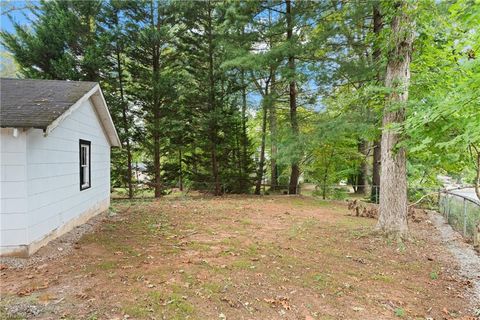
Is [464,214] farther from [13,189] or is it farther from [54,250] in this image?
[13,189]

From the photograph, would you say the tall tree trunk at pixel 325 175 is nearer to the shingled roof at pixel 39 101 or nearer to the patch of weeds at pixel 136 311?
the shingled roof at pixel 39 101

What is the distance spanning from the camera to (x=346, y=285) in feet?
14.7

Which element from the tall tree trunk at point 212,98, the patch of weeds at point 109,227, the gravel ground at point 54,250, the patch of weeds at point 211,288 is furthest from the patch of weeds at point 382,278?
the tall tree trunk at point 212,98

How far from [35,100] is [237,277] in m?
4.94

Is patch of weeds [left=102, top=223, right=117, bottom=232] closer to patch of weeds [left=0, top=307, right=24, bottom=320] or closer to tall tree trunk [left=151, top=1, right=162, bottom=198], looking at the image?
patch of weeds [left=0, top=307, right=24, bottom=320]

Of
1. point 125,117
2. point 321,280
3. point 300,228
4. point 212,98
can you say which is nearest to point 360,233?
point 300,228

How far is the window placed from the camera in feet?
25.9

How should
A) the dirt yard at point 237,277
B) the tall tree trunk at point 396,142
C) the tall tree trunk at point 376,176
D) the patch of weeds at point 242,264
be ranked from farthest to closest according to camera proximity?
the tall tree trunk at point 376,176
the tall tree trunk at point 396,142
the patch of weeds at point 242,264
the dirt yard at point 237,277

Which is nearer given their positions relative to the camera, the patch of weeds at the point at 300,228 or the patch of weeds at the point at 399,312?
the patch of weeds at the point at 399,312

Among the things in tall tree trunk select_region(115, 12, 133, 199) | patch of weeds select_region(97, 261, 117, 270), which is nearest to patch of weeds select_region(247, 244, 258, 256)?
patch of weeds select_region(97, 261, 117, 270)

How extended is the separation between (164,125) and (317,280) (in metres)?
11.9

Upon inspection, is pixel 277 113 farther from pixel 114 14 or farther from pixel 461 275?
pixel 461 275

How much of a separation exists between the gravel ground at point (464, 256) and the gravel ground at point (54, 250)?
20.9ft

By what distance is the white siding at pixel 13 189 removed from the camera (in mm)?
5004
